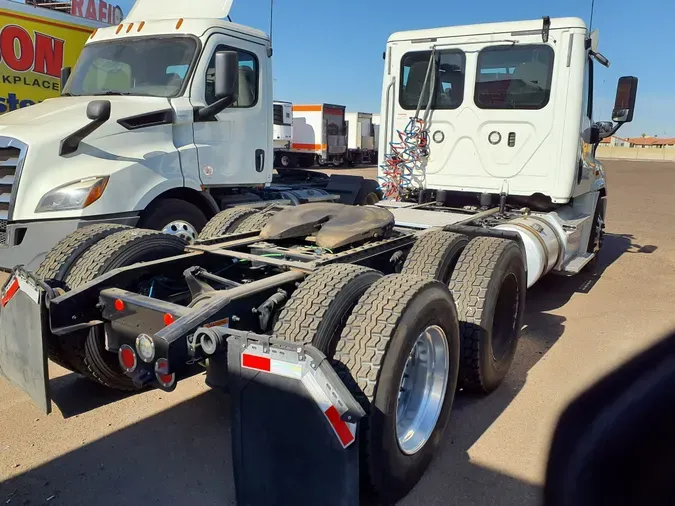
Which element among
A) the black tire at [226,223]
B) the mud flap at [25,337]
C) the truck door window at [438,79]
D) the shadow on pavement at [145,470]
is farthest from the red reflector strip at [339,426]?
the truck door window at [438,79]

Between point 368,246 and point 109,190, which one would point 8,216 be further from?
point 368,246

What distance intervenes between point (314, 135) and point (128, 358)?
29208mm

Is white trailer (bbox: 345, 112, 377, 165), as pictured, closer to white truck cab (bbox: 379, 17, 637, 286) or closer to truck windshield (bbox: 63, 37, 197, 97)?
white truck cab (bbox: 379, 17, 637, 286)

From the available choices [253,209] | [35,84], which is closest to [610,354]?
[253,209]

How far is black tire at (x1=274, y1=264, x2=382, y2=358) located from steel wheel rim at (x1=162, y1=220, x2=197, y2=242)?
3363 mm

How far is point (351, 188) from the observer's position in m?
9.52

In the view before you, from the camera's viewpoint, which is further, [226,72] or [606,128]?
[606,128]

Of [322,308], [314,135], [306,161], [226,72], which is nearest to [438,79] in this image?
[226,72]

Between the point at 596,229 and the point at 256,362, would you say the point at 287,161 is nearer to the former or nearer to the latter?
the point at 596,229

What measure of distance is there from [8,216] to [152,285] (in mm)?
2244

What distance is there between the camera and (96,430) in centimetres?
362

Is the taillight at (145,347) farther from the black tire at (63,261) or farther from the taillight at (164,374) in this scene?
the black tire at (63,261)

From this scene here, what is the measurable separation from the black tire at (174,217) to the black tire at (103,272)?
199cm

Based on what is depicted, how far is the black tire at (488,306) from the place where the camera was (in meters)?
3.88
